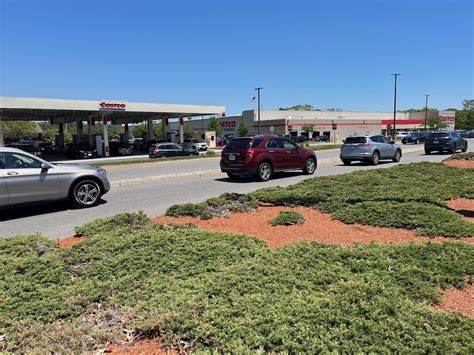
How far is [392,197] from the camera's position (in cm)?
895

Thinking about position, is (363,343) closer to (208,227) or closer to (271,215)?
(208,227)

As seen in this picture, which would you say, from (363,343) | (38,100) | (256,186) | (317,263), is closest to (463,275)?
(317,263)

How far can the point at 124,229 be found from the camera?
261 inches

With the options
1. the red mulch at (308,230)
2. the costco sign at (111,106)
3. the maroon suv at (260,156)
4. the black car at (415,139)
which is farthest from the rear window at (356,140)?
the black car at (415,139)

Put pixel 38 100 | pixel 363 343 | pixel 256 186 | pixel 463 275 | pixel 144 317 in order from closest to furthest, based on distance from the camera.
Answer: pixel 363 343
pixel 144 317
pixel 463 275
pixel 256 186
pixel 38 100

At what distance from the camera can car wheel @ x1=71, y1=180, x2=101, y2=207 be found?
1012 centimetres

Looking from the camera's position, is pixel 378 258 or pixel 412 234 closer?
pixel 378 258

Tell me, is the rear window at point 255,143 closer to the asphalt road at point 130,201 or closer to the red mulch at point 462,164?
the asphalt road at point 130,201

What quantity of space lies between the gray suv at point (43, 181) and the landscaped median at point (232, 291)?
3217 mm

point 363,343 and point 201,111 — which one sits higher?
point 201,111

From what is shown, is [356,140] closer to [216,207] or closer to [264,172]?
[264,172]

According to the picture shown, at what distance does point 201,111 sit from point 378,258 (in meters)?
42.5

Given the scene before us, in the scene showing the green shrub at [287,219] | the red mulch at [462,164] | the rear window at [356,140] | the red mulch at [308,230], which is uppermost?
the rear window at [356,140]

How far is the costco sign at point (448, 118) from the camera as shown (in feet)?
361
